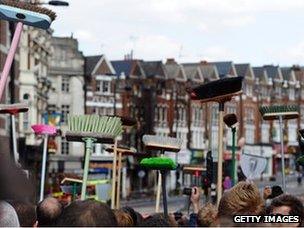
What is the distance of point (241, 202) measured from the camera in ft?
16.3

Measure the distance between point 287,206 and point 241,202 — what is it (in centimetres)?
30

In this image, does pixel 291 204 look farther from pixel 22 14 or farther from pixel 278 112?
pixel 278 112

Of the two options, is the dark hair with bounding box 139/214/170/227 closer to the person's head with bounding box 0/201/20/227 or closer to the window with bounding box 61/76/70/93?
the person's head with bounding box 0/201/20/227

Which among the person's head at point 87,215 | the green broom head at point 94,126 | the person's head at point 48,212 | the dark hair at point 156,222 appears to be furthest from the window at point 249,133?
the person's head at point 87,215

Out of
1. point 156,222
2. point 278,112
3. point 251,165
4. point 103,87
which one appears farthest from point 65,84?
point 156,222

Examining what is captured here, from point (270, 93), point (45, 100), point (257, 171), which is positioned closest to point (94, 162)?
point (45, 100)

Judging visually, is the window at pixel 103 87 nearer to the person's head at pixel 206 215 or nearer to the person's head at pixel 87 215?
the person's head at pixel 206 215

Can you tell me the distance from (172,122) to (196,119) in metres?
5.37

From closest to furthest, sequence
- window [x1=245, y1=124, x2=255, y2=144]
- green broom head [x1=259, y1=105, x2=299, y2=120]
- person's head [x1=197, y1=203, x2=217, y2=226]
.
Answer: person's head [x1=197, y1=203, x2=217, y2=226] < green broom head [x1=259, y1=105, x2=299, y2=120] < window [x1=245, y1=124, x2=255, y2=144]

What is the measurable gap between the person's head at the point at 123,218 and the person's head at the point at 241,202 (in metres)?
1.28

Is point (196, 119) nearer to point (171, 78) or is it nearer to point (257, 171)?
point (171, 78)

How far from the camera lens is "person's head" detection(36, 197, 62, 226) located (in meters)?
5.46

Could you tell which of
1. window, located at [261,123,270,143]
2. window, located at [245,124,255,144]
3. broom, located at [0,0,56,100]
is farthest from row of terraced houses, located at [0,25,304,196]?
broom, located at [0,0,56,100]

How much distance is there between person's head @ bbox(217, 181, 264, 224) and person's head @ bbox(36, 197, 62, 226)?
124cm
